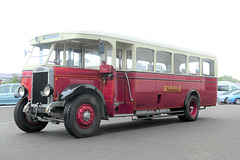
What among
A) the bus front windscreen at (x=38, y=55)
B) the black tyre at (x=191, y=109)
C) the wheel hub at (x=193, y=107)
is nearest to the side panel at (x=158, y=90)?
the black tyre at (x=191, y=109)

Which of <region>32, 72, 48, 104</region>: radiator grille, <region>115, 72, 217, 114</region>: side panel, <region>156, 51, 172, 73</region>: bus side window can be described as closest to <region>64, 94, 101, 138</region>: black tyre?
<region>32, 72, 48, 104</region>: radiator grille

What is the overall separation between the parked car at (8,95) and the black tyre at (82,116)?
540 inches

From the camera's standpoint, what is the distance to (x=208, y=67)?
13352mm

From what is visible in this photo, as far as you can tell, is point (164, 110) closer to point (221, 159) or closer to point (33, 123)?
point (33, 123)

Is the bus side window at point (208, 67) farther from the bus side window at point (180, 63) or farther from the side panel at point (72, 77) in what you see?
the side panel at point (72, 77)

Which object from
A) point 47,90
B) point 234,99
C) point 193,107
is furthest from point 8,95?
point 234,99

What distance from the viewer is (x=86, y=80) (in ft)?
27.3

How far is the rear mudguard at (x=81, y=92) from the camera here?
291 inches

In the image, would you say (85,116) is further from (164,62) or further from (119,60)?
(164,62)

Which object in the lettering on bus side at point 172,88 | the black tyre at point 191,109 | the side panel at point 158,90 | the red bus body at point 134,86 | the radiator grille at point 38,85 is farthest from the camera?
the black tyre at point 191,109

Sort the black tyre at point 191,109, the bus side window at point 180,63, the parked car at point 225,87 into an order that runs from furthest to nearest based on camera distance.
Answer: the parked car at point 225,87 < the black tyre at point 191,109 < the bus side window at point 180,63

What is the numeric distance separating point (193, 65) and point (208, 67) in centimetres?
122

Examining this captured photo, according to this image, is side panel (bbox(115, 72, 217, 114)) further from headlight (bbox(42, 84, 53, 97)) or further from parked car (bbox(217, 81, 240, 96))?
parked car (bbox(217, 81, 240, 96))

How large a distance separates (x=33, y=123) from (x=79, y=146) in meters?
2.65
